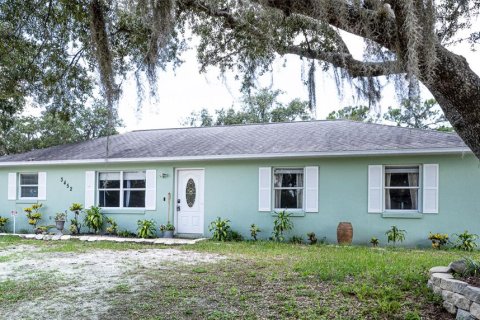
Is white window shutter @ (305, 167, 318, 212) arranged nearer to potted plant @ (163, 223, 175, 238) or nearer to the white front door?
the white front door

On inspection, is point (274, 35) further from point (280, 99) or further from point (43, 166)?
point (280, 99)

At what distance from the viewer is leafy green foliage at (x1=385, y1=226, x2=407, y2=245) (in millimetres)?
10062

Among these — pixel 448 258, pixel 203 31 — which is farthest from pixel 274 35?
pixel 448 258

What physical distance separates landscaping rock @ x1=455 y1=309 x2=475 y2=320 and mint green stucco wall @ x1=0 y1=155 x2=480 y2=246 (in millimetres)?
5893

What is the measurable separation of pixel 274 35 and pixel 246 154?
17.0 ft

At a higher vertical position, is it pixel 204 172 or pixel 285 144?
pixel 285 144

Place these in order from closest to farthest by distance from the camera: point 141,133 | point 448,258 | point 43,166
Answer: point 448,258, point 43,166, point 141,133

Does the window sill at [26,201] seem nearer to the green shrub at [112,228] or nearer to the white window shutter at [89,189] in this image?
the white window shutter at [89,189]

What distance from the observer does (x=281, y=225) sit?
1082 cm

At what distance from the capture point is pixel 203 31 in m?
7.20

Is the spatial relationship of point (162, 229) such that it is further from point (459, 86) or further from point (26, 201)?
point (459, 86)

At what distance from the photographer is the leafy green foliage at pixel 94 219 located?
1238 cm

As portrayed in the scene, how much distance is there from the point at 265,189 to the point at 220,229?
153cm

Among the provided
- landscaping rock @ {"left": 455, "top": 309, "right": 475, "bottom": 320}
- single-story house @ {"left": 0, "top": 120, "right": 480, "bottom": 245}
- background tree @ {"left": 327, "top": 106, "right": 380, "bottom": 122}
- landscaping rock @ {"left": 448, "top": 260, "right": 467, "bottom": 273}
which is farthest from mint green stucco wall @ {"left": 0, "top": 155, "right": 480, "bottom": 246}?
landscaping rock @ {"left": 455, "top": 309, "right": 475, "bottom": 320}
